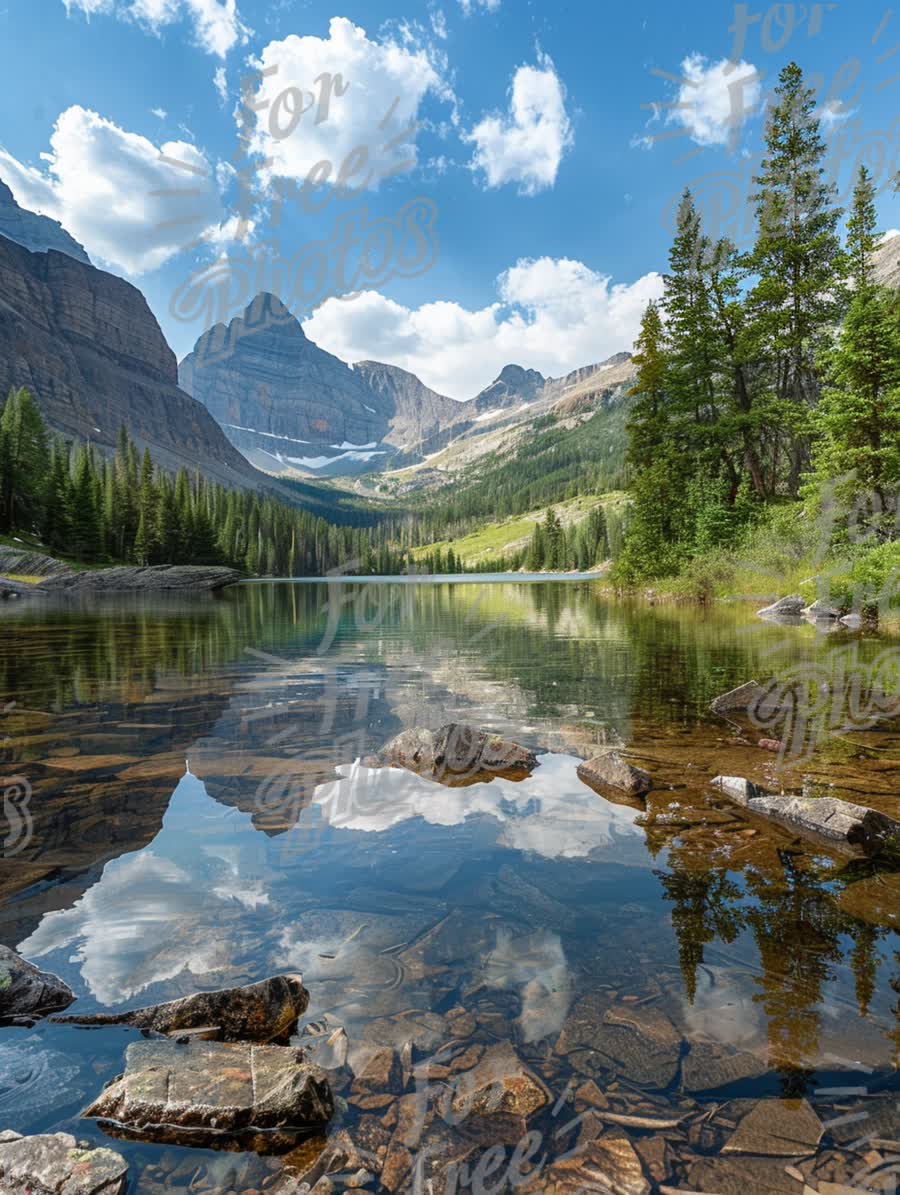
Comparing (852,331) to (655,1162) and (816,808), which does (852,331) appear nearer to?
(816,808)

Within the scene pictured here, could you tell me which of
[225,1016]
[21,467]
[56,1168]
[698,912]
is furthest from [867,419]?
[21,467]

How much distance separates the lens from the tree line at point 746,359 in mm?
40031

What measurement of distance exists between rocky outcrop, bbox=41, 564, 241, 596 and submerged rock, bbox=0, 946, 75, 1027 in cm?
8250

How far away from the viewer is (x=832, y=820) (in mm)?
7453

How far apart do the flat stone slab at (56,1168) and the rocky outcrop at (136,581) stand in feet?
277

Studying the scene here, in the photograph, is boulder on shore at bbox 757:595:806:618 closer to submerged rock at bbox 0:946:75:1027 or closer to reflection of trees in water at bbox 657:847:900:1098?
reflection of trees in water at bbox 657:847:900:1098

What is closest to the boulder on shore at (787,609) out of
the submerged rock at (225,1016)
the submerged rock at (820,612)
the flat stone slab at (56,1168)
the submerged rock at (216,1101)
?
the submerged rock at (820,612)

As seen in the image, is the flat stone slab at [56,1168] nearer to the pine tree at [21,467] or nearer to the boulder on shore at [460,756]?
the boulder on shore at [460,756]

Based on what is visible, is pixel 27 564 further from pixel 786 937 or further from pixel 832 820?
pixel 786 937

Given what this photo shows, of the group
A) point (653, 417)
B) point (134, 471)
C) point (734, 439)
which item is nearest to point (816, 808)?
point (734, 439)

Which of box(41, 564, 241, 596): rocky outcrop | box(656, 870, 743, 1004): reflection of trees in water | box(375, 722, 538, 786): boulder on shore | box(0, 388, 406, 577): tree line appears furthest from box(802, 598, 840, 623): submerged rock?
box(0, 388, 406, 577): tree line

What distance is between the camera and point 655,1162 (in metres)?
3.36

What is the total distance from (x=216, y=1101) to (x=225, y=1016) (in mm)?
741

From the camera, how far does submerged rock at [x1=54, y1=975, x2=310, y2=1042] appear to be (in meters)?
4.34
